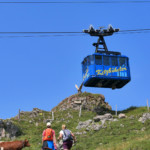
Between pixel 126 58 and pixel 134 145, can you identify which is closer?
pixel 134 145

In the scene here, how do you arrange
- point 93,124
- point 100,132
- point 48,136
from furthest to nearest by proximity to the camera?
1. point 93,124
2. point 100,132
3. point 48,136

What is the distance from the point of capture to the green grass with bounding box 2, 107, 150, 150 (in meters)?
18.2

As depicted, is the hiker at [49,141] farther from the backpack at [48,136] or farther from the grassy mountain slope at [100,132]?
the grassy mountain slope at [100,132]

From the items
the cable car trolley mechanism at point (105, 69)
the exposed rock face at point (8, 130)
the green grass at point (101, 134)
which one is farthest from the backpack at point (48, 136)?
the cable car trolley mechanism at point (105, 69)

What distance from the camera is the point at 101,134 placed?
2655cm

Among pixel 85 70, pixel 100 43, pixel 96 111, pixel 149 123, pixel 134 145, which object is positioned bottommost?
pixel 134 145

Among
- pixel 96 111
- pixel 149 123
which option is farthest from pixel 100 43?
pixel 149 123

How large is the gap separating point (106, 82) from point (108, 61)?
2429 mm

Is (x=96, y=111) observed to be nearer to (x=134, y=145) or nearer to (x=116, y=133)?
(x=116, y=133)

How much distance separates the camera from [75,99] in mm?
49250

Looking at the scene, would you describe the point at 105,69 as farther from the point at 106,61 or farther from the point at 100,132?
the point at 100,132

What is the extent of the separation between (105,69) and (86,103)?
13.9 metres

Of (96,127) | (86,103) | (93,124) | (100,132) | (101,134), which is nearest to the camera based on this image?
(101,134)

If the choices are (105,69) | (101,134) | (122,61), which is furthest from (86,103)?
(101,134)
